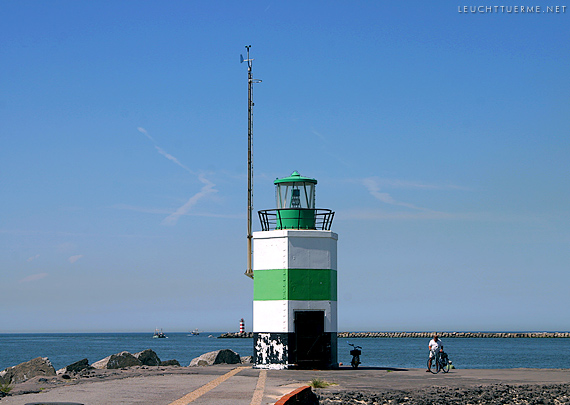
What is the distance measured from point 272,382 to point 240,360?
12887 millimetres

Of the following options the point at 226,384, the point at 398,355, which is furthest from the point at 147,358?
the point at 398,355

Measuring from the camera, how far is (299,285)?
2647 cm

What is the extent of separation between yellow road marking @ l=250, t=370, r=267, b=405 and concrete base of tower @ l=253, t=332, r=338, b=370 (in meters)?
1.91

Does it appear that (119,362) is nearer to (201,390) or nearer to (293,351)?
(293,351)

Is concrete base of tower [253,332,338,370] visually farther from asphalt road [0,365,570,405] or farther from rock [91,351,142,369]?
rock [91,351,142,369]

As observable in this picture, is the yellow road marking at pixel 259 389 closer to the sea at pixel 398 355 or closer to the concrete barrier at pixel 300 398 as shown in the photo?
the concrete barrier at pixel 300 398

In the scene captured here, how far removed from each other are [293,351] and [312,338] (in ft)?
3.02

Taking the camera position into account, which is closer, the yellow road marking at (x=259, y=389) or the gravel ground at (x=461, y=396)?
the yellow road marking at (x=259, y=389)

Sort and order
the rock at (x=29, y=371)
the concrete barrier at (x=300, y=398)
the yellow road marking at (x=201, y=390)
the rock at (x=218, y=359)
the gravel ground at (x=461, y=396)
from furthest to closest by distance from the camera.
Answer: the rock at (x=218, y=359), the rock at (x=29, y=371), the gravel ground at (x=461, y=396), the yellow road marking at (x=201, y=390), the concrete barrier at (x=300, y=398)

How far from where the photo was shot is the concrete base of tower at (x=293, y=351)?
26.3m

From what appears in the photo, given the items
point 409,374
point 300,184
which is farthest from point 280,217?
point 409,374

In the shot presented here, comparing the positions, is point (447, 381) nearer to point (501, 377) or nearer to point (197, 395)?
point (501, 377)

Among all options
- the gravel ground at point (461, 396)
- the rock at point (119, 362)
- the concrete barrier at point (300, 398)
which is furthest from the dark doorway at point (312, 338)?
the concrete barrier at point (300, 398)

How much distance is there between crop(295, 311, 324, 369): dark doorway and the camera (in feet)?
87.0
